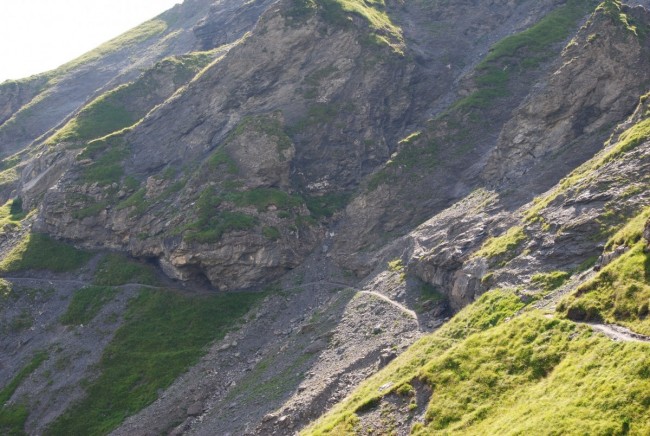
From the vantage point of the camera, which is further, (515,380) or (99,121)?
(99,121)

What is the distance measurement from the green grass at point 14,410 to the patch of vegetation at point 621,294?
231 ft

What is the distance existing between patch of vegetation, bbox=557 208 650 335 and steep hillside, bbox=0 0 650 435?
151 mm

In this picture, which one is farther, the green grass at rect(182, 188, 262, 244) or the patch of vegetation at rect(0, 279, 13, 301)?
the green grass at rect(182, 188, 262, 244)

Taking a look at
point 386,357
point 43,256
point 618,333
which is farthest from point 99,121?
point 618,333

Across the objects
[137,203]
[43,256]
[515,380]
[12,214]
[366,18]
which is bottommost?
[515,380]

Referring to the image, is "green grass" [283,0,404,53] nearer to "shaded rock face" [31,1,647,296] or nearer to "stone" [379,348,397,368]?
"shaded rock face" [31,1,647,296]

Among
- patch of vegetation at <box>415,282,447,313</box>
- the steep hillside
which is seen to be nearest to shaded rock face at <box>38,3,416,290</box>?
the steep hillside

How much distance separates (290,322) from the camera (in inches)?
3541

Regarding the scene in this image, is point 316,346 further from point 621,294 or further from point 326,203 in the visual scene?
point 326,203

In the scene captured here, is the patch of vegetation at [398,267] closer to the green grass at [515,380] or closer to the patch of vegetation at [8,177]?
the green grass at [515,380]

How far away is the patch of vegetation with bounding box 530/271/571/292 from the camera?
54094mm

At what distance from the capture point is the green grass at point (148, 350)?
79812 millimetres

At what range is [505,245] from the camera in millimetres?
66750

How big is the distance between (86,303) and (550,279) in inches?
3058
